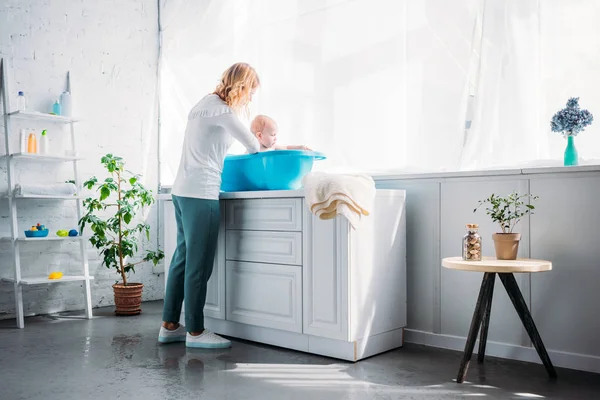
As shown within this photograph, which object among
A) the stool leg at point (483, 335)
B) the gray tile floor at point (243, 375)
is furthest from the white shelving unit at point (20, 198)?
the stool leg at point (483, 335)

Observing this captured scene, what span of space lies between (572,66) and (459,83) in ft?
1.79

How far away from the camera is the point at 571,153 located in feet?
8.27

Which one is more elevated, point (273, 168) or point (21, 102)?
point (21, 102)

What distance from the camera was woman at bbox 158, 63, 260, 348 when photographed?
2.83 meters

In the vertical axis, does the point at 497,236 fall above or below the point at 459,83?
below

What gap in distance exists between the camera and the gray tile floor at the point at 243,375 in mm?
2189

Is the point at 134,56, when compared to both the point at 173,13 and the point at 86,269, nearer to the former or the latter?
the point at 173,13

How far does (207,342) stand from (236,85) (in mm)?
1332

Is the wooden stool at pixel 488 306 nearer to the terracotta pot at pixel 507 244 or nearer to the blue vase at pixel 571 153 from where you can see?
the terracotta pot at pixel 507 244

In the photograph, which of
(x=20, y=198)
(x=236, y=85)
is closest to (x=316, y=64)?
(x=236, y=85)

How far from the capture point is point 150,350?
9.53 feet

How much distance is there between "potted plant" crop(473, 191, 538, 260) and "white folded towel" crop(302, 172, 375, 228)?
1.74ft

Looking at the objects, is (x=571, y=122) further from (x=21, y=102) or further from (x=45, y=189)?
(x=21, y=102)

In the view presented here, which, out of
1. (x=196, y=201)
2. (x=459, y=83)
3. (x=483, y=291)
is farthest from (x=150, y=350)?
(x=459, y=83)
